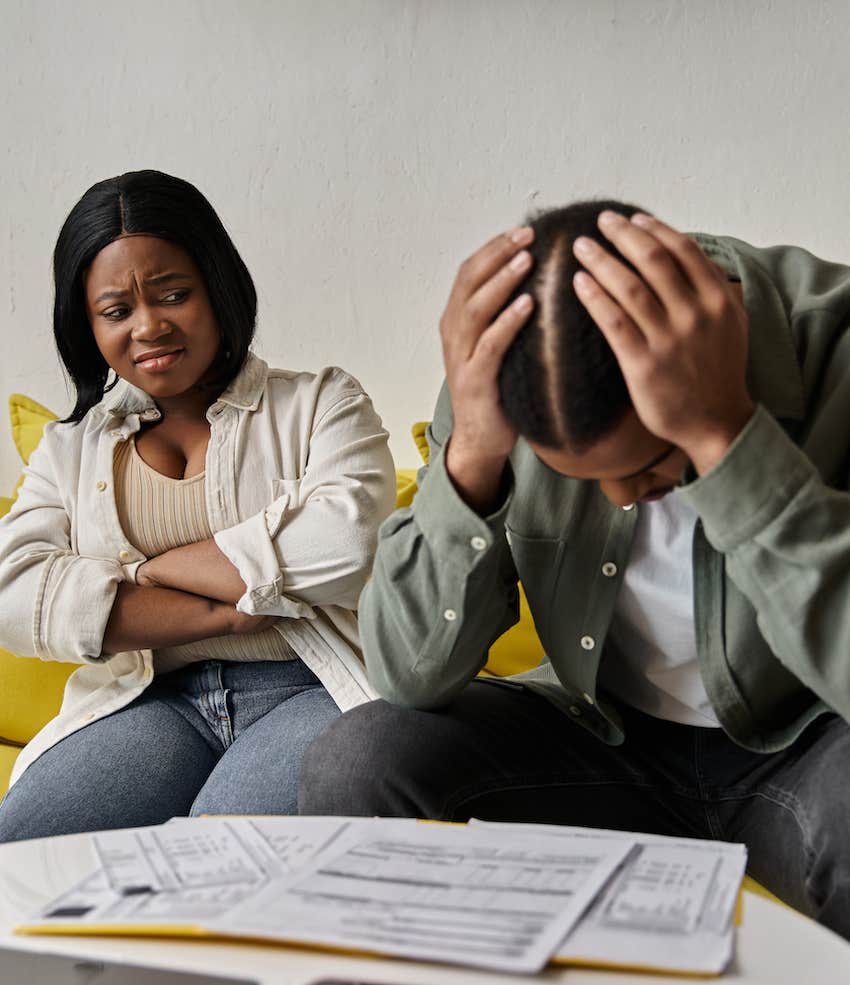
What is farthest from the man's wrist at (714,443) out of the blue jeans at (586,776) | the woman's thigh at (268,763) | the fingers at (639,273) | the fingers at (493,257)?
the woman's thigh at (268,763)

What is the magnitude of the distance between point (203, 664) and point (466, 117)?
109 centimetres

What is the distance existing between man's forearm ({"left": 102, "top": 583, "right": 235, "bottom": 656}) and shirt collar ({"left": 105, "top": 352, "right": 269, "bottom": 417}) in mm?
283

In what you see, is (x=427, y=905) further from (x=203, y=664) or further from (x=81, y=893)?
(x=203, y=664)

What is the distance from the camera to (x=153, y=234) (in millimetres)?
1529

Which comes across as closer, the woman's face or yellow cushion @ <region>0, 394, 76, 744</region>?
the woman's face

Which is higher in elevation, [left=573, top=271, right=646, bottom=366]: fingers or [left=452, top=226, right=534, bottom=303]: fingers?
[left=452, top=226, right=534, bottom=303]: fingers

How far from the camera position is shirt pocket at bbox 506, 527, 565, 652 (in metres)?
1.19

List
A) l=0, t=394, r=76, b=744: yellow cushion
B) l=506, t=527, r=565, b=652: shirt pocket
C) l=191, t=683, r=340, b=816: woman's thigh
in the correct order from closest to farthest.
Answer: l=506, t=527, r=565, b=652: shirt pocket
l=191, t=683, r=340, b=816: woman's thigh
l=0, t=394, r=76, b=744: yellow cushion

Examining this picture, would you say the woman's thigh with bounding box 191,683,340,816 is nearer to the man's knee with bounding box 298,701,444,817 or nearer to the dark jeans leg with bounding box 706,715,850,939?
the man's knee with bounding box 298,701,444,817

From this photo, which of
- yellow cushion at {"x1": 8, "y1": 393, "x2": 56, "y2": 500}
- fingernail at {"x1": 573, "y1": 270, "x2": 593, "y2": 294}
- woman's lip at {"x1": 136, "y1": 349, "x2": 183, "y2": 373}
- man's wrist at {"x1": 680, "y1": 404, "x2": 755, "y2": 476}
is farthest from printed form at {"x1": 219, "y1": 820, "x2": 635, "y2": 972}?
yellow cushion at {"x1": 8, "y1": 393, "x2": 56, "y2": 500}

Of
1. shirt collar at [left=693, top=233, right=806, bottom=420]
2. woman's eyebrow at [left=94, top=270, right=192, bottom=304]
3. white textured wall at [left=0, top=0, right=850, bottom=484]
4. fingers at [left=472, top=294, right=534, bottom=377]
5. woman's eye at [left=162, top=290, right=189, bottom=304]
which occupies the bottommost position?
shirt collar at [left=693, top=233, right=806, bottom=420]

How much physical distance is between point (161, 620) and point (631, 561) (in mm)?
614

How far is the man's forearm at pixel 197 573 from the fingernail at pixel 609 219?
0.73 metres

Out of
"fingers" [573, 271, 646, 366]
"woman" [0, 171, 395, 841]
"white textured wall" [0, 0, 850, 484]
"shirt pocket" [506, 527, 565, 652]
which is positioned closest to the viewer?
"fingers" [573, 271, 646, 366]
